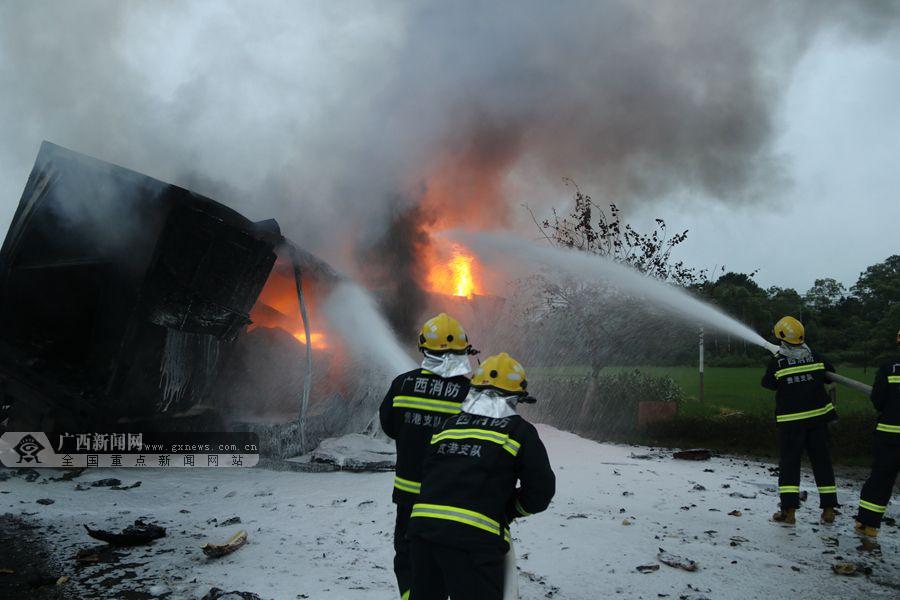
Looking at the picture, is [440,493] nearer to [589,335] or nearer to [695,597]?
[695,597]

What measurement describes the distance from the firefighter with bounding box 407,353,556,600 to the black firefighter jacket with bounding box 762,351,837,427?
176 inches

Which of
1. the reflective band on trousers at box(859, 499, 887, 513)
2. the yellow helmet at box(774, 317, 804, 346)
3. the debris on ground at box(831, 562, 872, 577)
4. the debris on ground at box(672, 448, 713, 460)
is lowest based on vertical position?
the debris on ground at box(831, 562, 872, 577)

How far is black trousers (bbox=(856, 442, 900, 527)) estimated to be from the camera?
5.39 m

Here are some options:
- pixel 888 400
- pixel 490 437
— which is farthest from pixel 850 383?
pixel 490 437

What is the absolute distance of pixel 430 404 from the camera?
11.5 ft

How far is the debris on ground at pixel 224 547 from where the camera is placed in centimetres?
484

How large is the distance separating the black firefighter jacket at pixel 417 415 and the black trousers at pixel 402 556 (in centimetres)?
9

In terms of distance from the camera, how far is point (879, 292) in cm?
3028

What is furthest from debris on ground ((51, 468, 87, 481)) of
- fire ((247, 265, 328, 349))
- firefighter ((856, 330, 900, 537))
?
firefighter ((856, 330, 900, 537))

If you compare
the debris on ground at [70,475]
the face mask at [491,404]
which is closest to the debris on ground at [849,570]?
the face mask at [491,404]

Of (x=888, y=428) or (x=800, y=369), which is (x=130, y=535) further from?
(x=888, y=428)

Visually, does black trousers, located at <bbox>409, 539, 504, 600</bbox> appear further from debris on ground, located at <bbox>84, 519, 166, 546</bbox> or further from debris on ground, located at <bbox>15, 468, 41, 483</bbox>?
debris on ground, located at <bbox>15, 468, 41, 483</bbox>

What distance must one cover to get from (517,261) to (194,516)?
793 cm

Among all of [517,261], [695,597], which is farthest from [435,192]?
[695,597]
